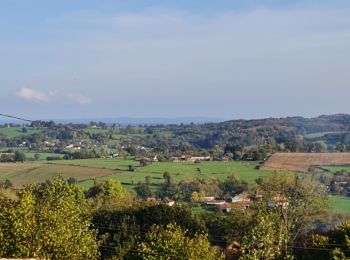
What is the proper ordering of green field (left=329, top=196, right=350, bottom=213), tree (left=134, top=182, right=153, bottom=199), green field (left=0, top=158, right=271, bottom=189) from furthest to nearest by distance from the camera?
1. green field (left=0, top=158, right=271, bottom=189)
2. tree (left=134, top=182, right=153, bottom=199)
3. green field (left=329, top=196, right=350, bottom=213)

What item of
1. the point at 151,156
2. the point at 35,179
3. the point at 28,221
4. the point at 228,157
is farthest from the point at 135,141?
the point at 28,221

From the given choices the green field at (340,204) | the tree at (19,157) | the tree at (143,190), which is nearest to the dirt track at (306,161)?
the green field at (340,204)

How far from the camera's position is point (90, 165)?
92.8m

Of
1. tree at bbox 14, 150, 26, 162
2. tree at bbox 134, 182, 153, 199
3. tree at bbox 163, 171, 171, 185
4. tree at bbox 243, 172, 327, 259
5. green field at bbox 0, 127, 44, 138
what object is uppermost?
green field at bbox 0, 127, 44, 138

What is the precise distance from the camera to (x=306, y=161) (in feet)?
242

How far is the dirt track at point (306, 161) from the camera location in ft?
235

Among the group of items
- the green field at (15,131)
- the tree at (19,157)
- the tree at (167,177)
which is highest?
the green field at (15,131)

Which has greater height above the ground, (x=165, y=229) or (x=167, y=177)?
(x=165, y=229)

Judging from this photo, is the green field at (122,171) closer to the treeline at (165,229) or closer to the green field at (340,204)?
the green field at (340,204)

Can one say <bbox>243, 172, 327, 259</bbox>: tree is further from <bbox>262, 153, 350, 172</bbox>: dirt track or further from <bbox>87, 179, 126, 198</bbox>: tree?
<bbox>262, 153, 350, 172</bbox>: dirt track

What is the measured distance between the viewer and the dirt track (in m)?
71.8

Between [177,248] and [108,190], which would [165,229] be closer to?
[177,248]

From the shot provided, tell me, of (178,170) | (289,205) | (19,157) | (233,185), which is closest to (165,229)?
(289,205)

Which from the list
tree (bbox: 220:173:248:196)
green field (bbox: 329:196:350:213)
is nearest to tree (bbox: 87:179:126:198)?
tree (bbox: 220:173:248:196)
